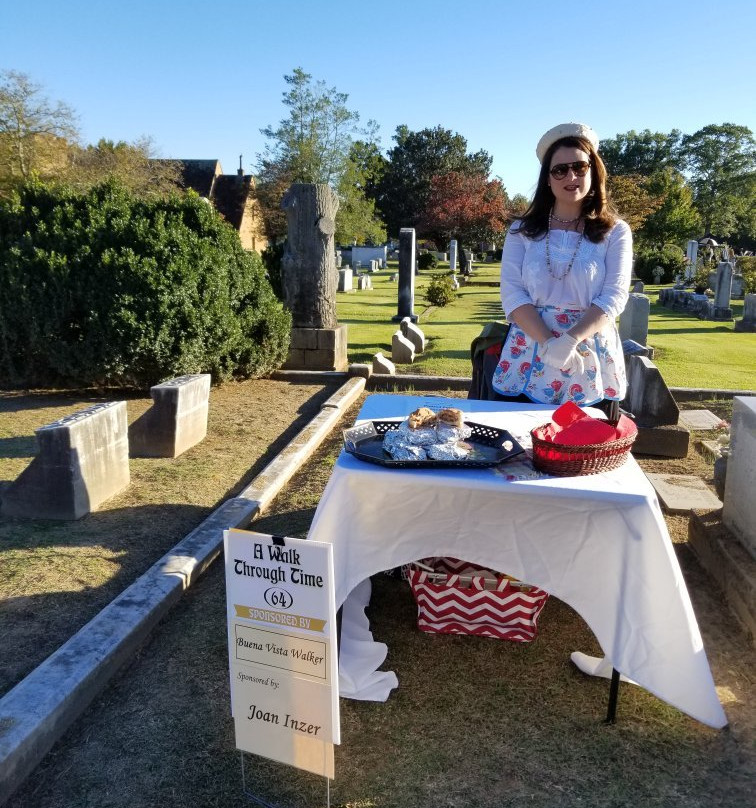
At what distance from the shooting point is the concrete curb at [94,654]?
204 cm

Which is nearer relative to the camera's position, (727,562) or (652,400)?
(727,562)

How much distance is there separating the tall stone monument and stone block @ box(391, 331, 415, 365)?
108 centimetres

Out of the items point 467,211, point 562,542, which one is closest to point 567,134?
point 562,542

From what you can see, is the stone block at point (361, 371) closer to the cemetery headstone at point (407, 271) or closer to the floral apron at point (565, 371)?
the floral apron at point (565, 371)

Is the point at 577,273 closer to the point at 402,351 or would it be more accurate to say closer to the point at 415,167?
the point at 402,351

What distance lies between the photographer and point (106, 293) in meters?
6.37

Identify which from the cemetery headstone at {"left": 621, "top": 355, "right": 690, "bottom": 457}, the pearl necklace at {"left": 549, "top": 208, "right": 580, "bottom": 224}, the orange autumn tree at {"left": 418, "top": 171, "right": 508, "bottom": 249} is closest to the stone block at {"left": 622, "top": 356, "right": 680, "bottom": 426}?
the cemetery headstone at {"left": 621, "top": 355, "right": 690, "bottom": 457}

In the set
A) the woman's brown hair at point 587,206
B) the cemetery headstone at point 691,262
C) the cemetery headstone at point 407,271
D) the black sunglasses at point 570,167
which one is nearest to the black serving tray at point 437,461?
the woman's brown hair at point 587,206

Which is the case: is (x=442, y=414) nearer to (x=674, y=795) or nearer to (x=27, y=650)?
(x=674, y=795)

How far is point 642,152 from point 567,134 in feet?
245

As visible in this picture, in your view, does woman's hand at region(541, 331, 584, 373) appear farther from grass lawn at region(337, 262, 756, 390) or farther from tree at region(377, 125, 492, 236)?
tree at region(377, 125, 492, 236)

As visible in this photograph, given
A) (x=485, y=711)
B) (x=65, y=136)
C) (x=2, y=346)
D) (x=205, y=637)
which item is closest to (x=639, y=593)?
(x=485, y=711)

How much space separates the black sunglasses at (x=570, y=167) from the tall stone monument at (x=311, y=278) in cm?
576

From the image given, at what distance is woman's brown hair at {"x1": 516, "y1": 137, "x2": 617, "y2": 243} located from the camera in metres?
2.82
